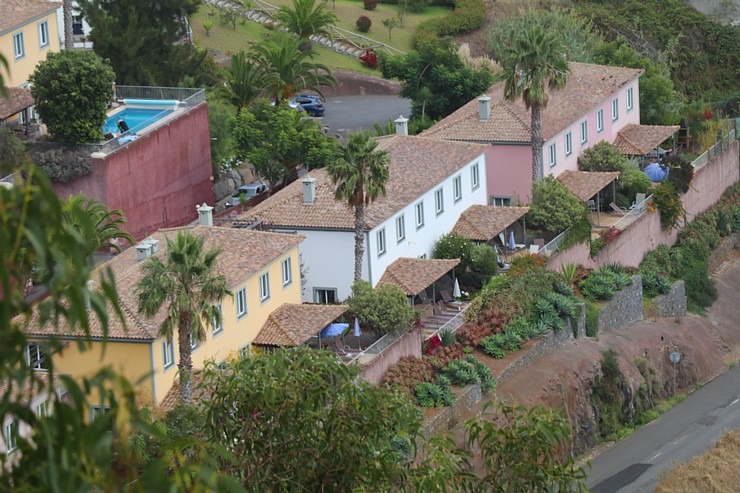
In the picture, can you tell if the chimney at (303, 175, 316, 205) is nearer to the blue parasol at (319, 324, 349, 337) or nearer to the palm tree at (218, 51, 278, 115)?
the blue parasol at (319, 324, 349, 337)

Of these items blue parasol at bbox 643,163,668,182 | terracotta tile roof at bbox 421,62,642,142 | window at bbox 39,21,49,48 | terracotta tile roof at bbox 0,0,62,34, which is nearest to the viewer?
terracotta tile roof at bbox 0,0,62,34

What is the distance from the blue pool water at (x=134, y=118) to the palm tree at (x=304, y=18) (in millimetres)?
21409

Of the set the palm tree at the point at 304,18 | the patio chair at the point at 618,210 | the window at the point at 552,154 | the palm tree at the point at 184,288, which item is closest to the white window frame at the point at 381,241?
the window at the point at 552,154

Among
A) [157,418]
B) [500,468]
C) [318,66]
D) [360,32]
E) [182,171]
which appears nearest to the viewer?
[500,468]

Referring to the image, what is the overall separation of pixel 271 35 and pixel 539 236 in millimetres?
28455

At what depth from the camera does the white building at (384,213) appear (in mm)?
54938

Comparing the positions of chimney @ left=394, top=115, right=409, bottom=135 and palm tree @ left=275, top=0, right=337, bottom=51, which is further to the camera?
palm tree @ left=275, top=0, right=337, bottom=51

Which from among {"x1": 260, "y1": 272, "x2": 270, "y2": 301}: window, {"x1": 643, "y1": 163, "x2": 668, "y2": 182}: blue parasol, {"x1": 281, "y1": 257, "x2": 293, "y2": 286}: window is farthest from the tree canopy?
{"x1": 643, "y1": 163, "x2": 668, "y2": 182}: blue parasol

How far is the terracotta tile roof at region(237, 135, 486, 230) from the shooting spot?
5522 centimetres

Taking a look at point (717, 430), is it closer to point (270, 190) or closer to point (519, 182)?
point (519, 182)

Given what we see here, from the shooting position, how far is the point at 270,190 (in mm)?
65375

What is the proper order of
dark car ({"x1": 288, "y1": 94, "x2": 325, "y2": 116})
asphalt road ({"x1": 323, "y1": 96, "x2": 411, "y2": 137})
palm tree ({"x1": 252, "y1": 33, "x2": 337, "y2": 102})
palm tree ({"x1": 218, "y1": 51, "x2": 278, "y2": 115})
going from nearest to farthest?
palm tree ({"x1": 218, "y1": 51, "x2": 278, "y2": 115})
palm tree ({"x1": 252, "y1": 33, "x2": 337, "y2": 102})
asphalt road ({"x1": 323, "y1": 96, "x2": 411, "y2": 137})
dark car ({"x1": 288, "y1": 94, "x2": 325, "y2": 116})

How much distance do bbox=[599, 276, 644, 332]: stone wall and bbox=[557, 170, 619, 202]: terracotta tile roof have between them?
4152 mm

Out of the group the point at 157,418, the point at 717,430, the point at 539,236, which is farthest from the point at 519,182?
the point at 157,418
